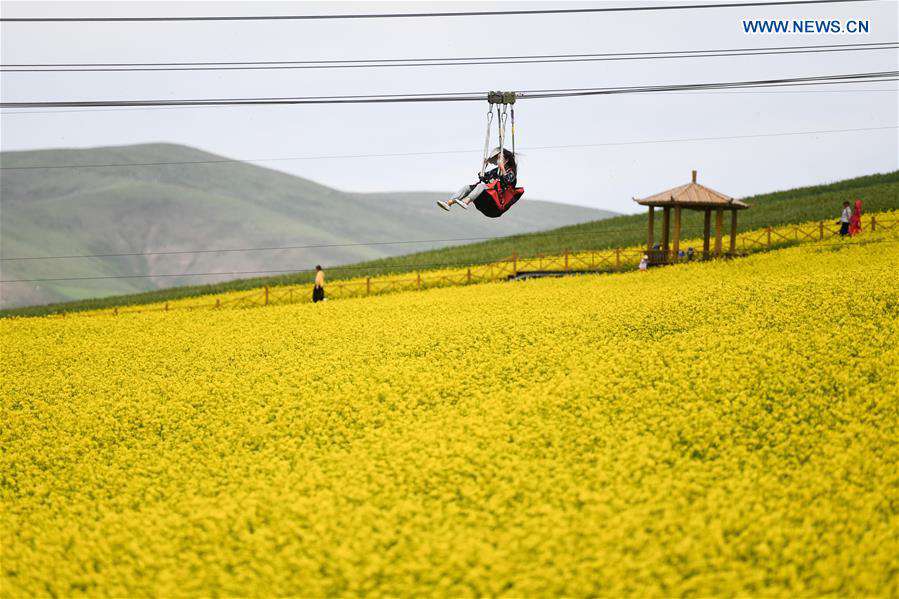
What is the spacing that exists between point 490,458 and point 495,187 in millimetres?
8407

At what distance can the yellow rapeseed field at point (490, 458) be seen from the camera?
13773 millimetres

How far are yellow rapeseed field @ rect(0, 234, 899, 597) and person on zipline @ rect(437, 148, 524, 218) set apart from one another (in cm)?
455

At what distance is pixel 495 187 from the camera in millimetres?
23250

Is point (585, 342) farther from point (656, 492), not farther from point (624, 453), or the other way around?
point (656, 492)

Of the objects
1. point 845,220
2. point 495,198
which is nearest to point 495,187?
point 495,198

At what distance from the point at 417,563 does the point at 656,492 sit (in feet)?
15.5

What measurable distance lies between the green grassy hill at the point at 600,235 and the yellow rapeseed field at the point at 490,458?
33.0 meters

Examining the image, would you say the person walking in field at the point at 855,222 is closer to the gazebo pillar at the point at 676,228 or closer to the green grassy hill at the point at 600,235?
the gazebo pillar at the point at 676,228

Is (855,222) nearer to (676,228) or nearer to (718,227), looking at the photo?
(718,227)

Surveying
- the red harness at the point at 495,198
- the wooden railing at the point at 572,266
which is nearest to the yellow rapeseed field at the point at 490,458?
the red harness at the point at 495,198

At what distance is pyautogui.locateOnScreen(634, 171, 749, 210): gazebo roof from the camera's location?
41588 millimetres

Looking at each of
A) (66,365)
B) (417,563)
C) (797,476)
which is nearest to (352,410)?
(417,563)

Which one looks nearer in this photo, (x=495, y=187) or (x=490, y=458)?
(x=490, y=458)

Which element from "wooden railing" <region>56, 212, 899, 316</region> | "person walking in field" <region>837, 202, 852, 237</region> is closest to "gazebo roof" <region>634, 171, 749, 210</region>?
"wooden railing" <region>56, 212, 899, 316</region>
